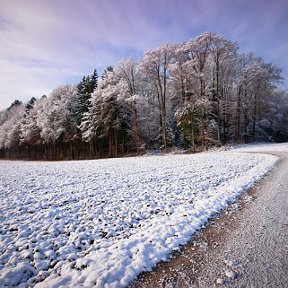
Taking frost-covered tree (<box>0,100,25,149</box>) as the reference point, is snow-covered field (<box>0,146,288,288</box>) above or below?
below

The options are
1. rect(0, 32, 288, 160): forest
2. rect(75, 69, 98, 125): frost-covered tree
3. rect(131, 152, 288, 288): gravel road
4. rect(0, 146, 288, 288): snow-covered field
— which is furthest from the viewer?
rect(75, 69, 98, 125): frost-covered tree

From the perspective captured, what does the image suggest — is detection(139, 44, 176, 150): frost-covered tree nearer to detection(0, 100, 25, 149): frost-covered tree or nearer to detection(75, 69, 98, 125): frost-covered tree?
detection(75, 69, 98, 125): frost-covered tree

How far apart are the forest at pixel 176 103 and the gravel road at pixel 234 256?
23.6 m

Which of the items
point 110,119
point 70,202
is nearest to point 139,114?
point 110,119

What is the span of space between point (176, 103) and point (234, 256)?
118ft

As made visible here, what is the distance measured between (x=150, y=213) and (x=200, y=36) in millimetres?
27235

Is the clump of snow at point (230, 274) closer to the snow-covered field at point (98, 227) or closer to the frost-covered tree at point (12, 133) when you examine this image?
the snow-covered field at point (98, 227)

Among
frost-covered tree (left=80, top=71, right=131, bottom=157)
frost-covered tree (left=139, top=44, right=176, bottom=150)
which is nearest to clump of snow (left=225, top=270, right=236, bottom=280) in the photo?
frost-covered tree (left=139, top=44, right=176, bottom=150)

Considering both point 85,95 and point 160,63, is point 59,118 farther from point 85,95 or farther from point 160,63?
point 160,63

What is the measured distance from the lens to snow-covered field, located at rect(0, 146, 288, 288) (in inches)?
155

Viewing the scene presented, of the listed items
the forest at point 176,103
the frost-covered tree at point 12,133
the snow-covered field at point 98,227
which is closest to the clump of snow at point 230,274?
the snow-covered field at point 98,227

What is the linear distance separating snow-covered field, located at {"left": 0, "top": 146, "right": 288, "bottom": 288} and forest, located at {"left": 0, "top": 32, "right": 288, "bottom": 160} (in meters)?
21.6

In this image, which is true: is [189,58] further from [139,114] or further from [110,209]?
[110,209]

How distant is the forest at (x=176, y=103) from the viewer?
29.7m
